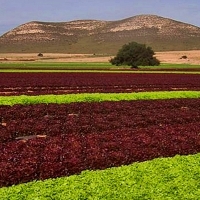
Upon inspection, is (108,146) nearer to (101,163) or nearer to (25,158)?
(101,163)

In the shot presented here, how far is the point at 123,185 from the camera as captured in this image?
28.4 feet

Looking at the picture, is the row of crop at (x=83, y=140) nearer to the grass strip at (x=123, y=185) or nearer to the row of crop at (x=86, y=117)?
the row of crop at (x=86, y=117)

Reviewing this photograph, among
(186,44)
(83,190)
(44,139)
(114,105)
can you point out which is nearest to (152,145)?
(44,139)

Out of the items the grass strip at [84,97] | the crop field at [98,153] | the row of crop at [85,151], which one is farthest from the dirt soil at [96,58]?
the row of crop at [85,151]

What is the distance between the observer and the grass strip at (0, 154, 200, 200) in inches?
317

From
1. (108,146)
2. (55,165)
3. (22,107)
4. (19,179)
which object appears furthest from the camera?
(22,107)

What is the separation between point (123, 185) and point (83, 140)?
466 centimetres

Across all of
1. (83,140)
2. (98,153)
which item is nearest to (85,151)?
(98,153)

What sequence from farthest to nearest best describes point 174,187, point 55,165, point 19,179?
point 55,165, point 19,179, point 174,187

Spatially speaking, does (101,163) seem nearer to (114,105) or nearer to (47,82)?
(114,105)

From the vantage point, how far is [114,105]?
22.7m

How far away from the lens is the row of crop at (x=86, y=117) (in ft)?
52.3

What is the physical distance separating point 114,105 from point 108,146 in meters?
10.4

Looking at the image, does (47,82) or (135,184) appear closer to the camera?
(135,184)
